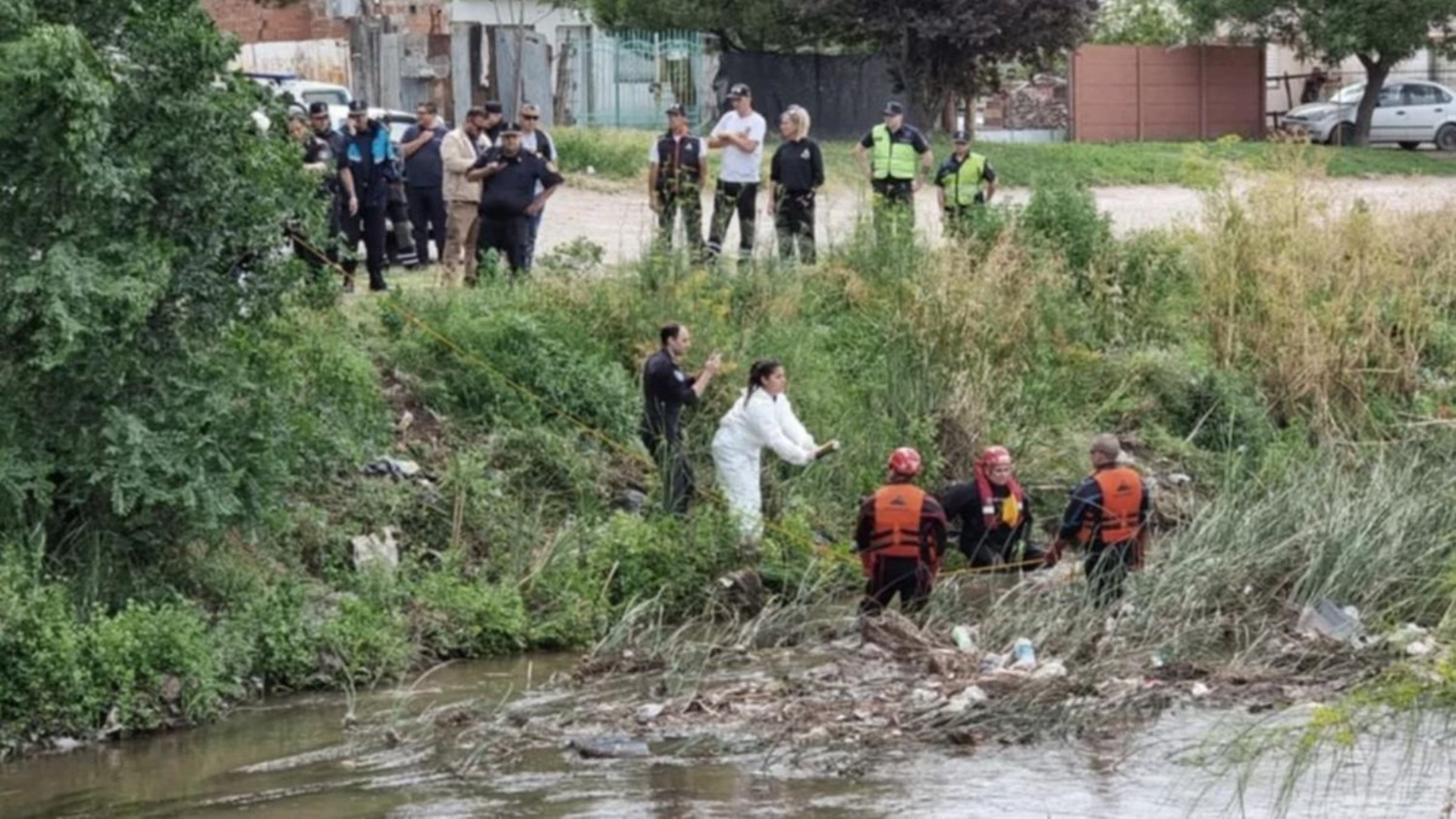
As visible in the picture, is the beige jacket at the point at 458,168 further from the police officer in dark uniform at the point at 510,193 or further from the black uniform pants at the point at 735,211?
the black uniform pants at the point at 735,211

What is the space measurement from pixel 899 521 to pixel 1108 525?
127 centimetres

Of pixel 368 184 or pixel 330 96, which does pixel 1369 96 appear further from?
pixel 368 184

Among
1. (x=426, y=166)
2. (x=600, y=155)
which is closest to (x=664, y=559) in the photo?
(x=426, y=166)

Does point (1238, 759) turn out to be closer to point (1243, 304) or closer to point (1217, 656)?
point (1217, 656)

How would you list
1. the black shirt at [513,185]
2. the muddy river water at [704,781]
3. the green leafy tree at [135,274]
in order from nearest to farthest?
the muddy river water at [704,781] → the green leafy tree at [135,274] → the black shirt at [513,185]

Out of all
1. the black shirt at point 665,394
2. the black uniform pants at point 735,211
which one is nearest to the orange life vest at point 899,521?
the black shirt at point 665,394

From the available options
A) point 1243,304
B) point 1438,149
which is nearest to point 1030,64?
point 1438,149

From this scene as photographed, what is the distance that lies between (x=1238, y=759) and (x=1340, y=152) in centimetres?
3471

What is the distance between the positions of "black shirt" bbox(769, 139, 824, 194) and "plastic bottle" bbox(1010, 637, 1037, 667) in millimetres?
8667

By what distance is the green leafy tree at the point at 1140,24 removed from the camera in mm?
55406

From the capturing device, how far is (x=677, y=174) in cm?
2194

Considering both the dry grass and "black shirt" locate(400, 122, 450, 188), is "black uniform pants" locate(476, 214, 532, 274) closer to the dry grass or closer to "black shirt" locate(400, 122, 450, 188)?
"black shirt" locate(400, 122, 450, 188)

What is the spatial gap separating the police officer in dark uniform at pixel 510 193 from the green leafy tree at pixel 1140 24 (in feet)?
114

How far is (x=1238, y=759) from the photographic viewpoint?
439 inches
